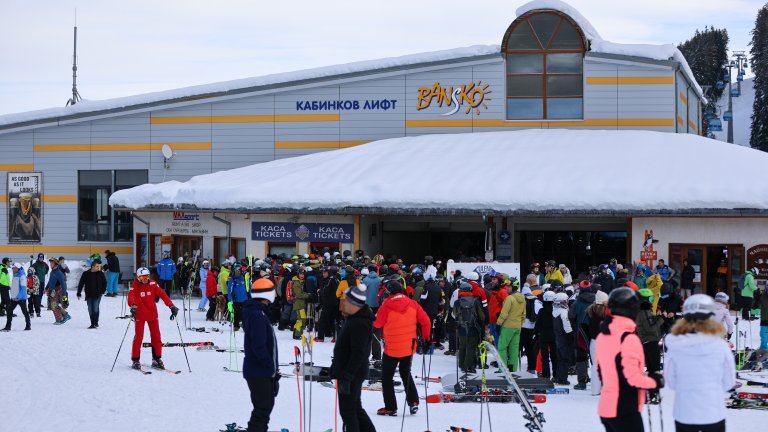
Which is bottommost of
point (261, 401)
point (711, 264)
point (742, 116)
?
point (261, 401)

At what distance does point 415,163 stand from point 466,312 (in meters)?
14.7

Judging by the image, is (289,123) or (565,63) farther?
(289,123)

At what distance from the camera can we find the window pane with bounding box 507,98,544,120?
104 ft

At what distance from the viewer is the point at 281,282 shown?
20.6 m

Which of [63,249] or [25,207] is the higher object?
[25,207]

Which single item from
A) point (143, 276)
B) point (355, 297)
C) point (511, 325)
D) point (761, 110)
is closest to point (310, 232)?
point (143, 276)

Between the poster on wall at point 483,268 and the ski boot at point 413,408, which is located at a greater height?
the poster on wall at point 483,268

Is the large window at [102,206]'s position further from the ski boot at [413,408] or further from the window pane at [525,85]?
the ski boot at [413,408]

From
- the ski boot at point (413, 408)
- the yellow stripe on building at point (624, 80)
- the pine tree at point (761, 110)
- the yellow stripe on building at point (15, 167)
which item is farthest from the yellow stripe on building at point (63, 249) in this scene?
the pine tree at point (761, 110)

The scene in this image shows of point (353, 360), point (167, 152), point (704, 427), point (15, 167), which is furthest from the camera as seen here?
point (15, 167)

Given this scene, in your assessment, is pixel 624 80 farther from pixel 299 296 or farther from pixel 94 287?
pixel 94 287

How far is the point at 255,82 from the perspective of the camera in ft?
108

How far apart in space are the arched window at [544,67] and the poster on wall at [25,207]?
16512 mm

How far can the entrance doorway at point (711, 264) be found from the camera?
25500 millimetres
